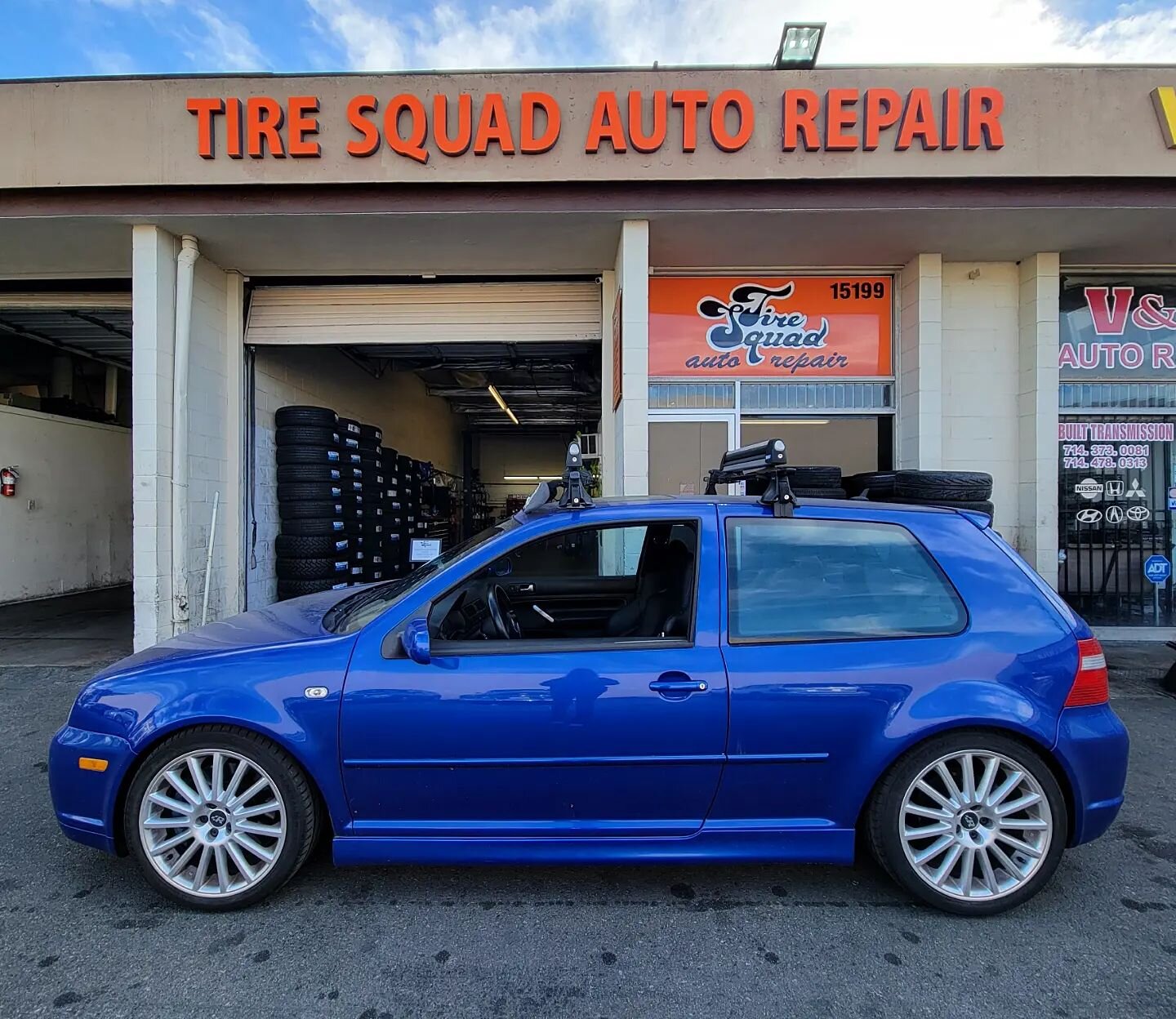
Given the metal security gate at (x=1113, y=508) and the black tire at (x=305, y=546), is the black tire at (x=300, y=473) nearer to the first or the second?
the black tire at (x=305, y=546)

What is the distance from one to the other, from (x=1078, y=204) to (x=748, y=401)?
336cm

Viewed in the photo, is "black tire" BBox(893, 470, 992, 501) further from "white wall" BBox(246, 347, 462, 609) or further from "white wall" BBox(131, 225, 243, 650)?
"white wall" BBox(246, 347, 462, 609)

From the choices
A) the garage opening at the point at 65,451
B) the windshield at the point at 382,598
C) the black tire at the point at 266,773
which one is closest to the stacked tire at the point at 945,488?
the windshield at the point at 382,598

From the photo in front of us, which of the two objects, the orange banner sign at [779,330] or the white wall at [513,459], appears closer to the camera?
the orange banner sign at [779,330]

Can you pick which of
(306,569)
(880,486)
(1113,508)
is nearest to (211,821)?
(880,486)

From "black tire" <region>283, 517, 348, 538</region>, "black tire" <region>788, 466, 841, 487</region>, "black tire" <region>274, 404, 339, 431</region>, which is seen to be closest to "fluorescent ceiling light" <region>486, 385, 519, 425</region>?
"black tire" <region>274, 404, 339, 431</region>

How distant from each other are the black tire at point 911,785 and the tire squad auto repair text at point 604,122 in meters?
5.21

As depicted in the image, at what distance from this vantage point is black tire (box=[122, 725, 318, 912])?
258cm

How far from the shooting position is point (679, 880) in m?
2.84

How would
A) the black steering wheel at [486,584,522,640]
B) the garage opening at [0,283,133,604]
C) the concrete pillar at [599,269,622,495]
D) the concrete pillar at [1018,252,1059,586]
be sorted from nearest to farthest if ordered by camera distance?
the black steering wheel at [486,584,522,640]
the concrete pillar at [1018,252,1059,586]
the concrete pillar at [599,269,622,495]
the garage opening at [0,283,133,604]

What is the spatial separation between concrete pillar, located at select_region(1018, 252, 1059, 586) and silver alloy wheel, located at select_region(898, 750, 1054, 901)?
17.6 ft

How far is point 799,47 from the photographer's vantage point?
583 cm

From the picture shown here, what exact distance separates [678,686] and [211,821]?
1.87 m

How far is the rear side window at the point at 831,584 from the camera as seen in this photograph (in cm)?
267
